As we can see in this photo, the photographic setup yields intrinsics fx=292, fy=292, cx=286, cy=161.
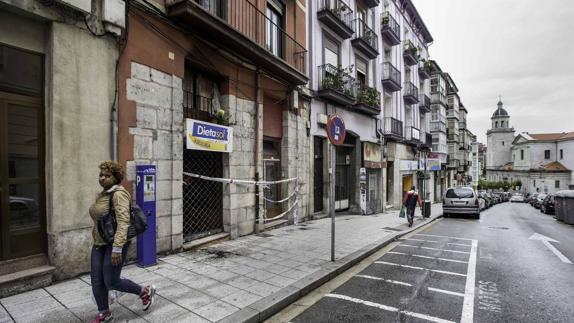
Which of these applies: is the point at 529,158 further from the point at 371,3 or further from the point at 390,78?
the point at 371,3

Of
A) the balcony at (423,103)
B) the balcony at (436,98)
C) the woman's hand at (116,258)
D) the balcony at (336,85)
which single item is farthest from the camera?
the balcony at (436,98)

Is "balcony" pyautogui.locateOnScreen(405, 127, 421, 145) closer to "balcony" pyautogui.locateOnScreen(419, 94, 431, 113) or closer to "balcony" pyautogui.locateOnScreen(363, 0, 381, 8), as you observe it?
"balcony" pyautogui.locateOnScreen(419, 94, 431, 113)

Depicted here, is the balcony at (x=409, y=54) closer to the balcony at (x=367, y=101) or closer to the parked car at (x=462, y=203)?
the balcony at (x=367, y=101)

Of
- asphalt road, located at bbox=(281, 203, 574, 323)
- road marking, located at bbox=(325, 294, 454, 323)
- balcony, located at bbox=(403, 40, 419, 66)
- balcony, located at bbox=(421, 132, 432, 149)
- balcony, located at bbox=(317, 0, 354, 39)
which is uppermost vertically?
balcony, located at bbox=(403, 40, 419, 66)

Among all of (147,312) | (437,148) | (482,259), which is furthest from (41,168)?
(437,148)

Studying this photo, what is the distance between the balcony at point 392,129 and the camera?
717 inches

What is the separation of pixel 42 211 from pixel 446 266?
7.46 metres

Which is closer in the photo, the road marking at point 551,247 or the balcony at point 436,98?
the road marking at point 551,247

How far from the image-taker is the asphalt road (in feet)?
12.8

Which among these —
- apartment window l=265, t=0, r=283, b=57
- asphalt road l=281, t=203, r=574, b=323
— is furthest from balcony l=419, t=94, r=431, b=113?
asphalt road l=281, t=203, r=574, b=323

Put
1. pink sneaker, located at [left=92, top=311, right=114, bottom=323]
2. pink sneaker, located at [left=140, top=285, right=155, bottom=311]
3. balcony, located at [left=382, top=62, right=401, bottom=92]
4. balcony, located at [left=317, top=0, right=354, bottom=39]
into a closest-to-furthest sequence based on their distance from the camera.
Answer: pink sneaker, located at [left=92, top=311, right=114, bottom=323], pink sneaker, located at [left=140, top=285, right=155, bottom=311], balcony, located at [left=317, top=0, right=354, bottom=39], balcony, located at [left=382, top=62, right=401, bottom=92]

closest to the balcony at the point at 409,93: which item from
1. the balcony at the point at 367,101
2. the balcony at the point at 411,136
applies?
the balcony at the point at 411,136

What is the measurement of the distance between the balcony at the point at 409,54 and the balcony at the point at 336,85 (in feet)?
33.9

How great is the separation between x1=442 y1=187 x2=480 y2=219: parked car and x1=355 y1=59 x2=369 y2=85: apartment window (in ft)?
25.7
